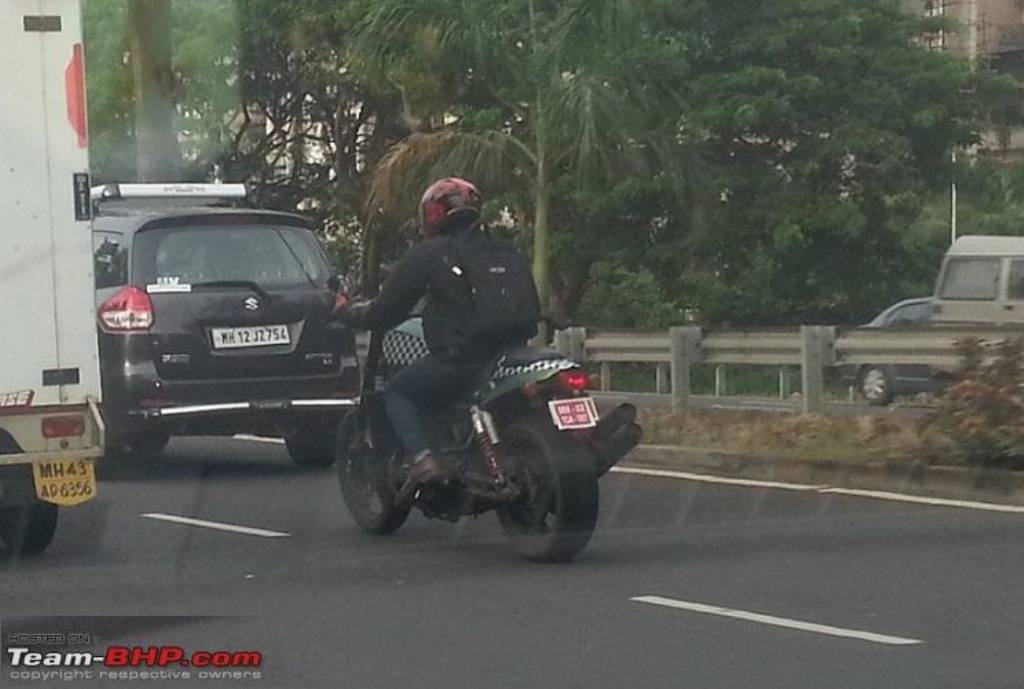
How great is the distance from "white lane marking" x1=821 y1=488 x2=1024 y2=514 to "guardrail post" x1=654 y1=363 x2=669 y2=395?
5.65 metres

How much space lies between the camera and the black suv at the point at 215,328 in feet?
44.8

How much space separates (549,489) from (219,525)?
2656 mm

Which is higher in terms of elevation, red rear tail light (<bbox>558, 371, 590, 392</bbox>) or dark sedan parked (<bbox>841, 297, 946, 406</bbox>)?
red rear tail light (<bbox>558, 371, 590, 392</bbox>)

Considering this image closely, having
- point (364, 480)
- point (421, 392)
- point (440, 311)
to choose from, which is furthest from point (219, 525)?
point (440, 311)

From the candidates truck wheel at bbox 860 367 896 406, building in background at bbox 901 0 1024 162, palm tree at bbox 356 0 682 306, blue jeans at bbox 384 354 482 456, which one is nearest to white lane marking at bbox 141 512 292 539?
blue jeans at bbox 384 354 482 456

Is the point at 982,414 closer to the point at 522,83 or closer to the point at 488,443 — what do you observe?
the point at 488,443

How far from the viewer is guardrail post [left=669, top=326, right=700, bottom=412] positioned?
1719cm

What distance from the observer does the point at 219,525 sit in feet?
38.7

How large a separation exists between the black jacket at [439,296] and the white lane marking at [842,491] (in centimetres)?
310

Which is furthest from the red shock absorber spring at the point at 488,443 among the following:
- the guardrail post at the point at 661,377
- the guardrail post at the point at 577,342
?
the guardrail post at the point at 577,342

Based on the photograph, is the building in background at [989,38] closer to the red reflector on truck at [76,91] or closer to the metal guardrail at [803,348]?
the metal guardrail at [803,348]

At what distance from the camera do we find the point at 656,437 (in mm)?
15734

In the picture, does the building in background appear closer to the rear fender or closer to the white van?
the white van

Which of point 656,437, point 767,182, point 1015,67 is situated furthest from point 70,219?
point 1015,67
